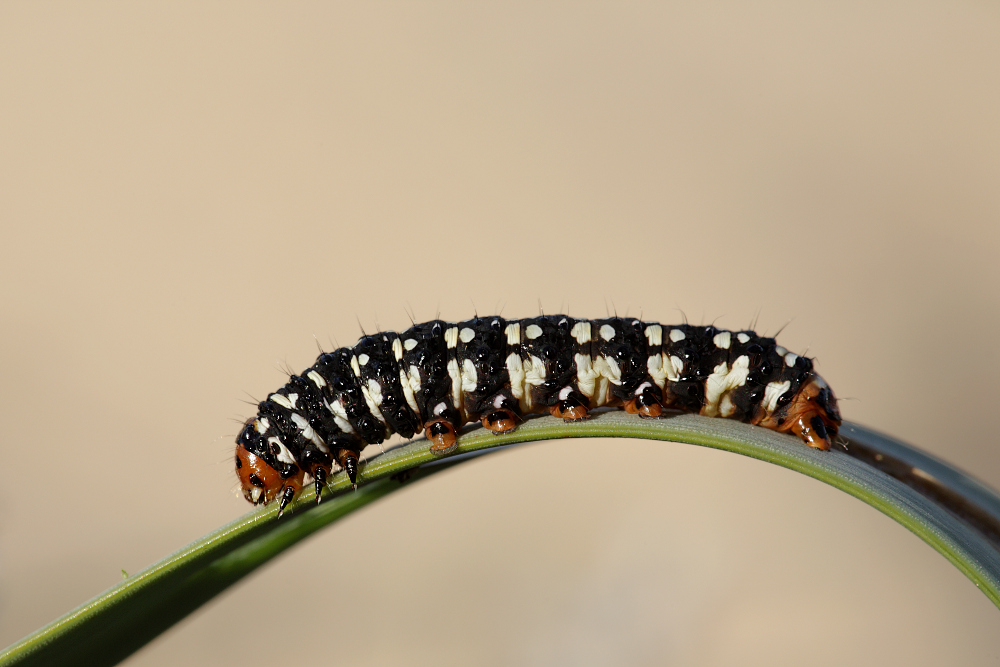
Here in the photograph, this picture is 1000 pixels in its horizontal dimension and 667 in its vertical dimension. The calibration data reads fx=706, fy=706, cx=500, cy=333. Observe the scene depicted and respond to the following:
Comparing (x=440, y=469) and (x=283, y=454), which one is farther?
(x=283, y=454)

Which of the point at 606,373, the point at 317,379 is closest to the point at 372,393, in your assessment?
the point at 317,379

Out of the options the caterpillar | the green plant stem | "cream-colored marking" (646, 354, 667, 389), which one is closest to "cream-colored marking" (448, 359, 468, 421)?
the caterpillar

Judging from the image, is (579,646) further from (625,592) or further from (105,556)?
(105,556)

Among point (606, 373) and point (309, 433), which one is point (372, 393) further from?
point (606, 373)

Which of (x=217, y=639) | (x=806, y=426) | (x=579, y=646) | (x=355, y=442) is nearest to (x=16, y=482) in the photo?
(x=217, y=639)

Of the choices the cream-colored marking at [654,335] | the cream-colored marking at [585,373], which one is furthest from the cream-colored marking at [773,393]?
the cream-colored marking at [585,373]
